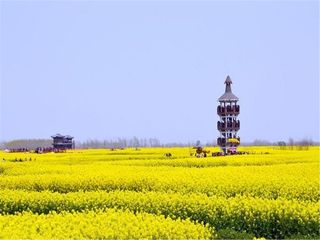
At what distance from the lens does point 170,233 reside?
9.82m

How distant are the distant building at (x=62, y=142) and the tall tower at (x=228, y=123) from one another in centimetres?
3299

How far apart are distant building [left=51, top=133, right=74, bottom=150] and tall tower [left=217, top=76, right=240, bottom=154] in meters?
33.0

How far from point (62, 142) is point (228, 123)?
35.0m

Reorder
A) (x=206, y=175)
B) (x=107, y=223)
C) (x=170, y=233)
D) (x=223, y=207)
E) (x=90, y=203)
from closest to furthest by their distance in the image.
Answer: (x=170, y=233) < (x=107, y=223) < (x=223, y=207) < (x=90, y=203) < (x=206, y=175)

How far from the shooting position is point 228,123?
1826 inches

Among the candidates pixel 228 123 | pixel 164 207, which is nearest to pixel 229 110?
pixel 228 123

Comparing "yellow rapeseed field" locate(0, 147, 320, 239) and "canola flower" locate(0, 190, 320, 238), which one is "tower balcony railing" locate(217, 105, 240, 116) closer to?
"yellow rapeseed field" locate(0, 147, 320, 239)

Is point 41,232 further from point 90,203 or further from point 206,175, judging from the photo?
point 206,175

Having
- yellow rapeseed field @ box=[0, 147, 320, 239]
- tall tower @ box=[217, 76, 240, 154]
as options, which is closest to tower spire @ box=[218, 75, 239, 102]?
tall tower @ box=[217, 76, 240, 154]

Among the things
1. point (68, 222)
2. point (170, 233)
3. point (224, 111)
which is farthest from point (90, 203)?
point (224, 111)

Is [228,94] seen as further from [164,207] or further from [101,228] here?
[101,228]

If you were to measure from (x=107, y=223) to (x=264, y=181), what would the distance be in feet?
29.3

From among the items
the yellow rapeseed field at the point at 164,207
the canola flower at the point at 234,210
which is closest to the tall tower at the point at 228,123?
the yellow rapeseed field at the point at 164,207

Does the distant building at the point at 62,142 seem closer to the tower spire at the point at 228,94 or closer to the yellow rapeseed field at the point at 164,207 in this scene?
the tower spire at the point at 228,94
